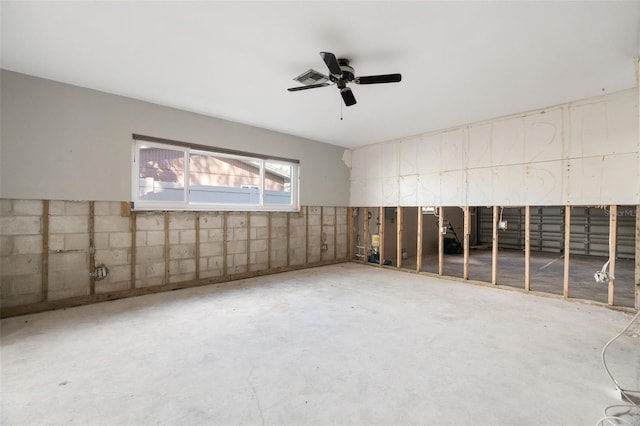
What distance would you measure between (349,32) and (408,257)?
651cm

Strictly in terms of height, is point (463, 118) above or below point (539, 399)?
above

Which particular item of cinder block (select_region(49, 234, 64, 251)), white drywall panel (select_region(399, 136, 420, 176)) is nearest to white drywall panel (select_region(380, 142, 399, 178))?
white drywall panel (select_region(399, 136, 420, 176))

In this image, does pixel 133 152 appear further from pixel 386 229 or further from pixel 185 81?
pixel 386 229

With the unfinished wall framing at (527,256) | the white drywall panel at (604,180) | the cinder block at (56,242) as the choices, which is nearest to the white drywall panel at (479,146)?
the unfinished wall framing at (527,256)

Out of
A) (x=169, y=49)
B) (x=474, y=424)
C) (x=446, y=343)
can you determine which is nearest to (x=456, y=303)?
(x=446, y=343)

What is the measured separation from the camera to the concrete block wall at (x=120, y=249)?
3420 millimetres

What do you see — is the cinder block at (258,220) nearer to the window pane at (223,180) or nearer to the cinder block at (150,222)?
the window pane at (223,180)

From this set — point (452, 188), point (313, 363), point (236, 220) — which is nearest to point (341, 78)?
point (313, 363)

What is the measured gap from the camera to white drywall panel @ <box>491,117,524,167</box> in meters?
4.62

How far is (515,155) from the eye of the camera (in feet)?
15.3

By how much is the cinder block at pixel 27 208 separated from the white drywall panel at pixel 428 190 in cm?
605

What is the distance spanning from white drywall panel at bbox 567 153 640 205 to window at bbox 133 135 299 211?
15.5 ft

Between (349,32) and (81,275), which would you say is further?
(81,275)

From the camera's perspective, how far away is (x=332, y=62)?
2.62 metres
